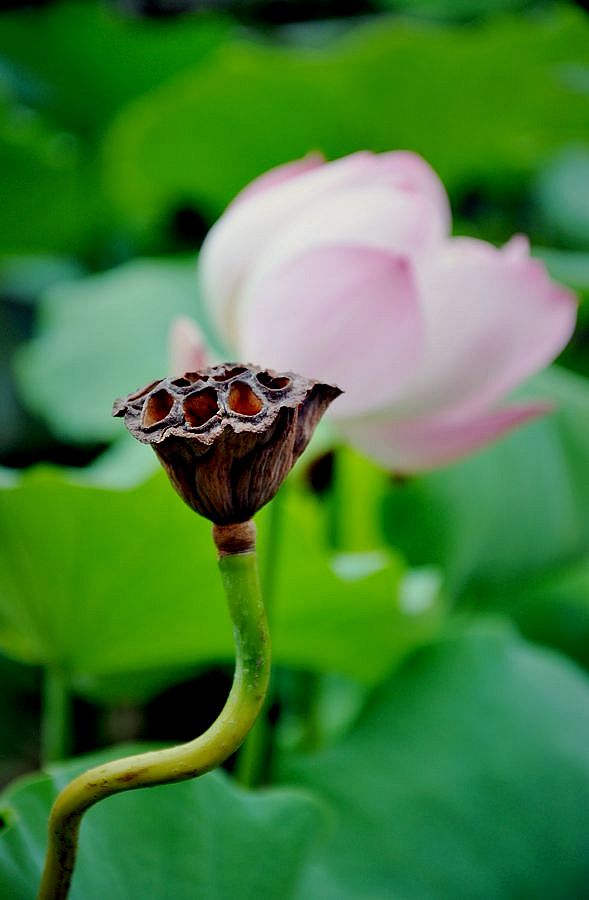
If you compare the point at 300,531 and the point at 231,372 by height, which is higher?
the point at 231,372

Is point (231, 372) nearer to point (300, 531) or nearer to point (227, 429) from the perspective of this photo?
point (227, 429)

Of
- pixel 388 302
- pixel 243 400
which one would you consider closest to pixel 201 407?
pixel 243 400

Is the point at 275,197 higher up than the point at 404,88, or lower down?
higher up

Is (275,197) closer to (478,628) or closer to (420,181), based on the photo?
(420,181)

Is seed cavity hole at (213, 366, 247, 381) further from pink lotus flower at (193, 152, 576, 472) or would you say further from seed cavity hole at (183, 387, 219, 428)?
pink lotus flower at (193, 152, 576, 472)

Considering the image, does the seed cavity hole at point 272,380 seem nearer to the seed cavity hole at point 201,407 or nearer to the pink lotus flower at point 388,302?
the seed cavity hole at point 201,407

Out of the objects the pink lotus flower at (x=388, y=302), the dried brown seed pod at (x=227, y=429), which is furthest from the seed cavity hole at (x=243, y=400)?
the pink lotus flower at (x=388, y=302)

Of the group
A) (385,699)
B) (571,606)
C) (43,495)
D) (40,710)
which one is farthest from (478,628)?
(40,710)

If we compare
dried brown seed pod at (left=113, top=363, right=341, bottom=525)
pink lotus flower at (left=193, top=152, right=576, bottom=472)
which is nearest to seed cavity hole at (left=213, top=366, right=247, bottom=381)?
dried brown seed pod at (left=113, top=363, right=341, bottom=525)
